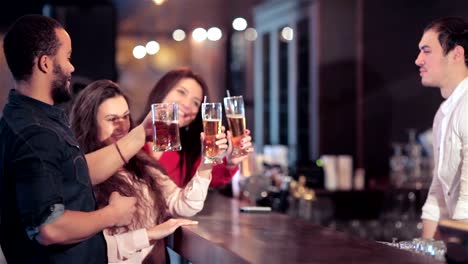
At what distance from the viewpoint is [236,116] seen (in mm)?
3396

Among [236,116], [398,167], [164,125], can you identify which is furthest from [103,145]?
[398,167]

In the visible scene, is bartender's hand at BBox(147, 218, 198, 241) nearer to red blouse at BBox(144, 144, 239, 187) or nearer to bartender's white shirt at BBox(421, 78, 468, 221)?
red blouse at BBox(144, 144, 239, 187)

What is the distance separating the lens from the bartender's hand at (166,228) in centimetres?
318

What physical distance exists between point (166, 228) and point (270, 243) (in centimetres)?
62

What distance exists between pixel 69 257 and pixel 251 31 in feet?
18.6

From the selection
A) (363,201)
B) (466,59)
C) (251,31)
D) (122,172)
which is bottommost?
(363,201)

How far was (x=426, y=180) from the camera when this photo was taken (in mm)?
6891

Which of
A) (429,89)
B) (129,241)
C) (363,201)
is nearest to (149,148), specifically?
(129,241)

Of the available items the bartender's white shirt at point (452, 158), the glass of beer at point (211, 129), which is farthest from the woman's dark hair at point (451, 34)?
the glass of beer at point (211, 129)

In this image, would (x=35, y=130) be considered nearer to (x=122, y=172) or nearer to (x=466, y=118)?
(x=122, y=172)

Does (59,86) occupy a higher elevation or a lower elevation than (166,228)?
higher

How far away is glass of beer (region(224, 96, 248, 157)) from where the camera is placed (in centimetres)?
337

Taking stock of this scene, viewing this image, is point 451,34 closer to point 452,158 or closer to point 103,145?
point 452,158

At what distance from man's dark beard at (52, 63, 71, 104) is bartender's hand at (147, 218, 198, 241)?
706mm
